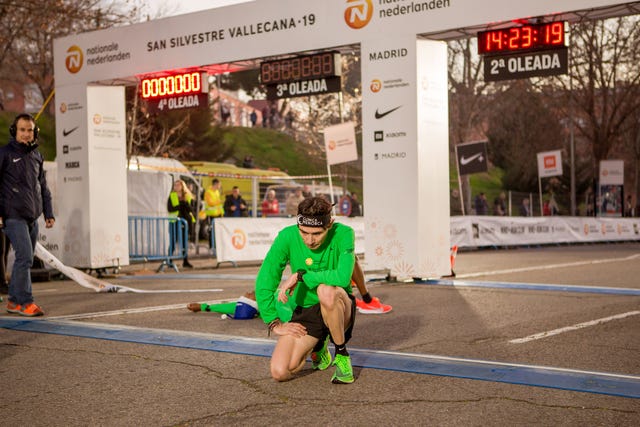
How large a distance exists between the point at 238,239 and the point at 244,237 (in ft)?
0.79

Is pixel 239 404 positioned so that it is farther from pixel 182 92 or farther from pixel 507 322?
pixel 182 92

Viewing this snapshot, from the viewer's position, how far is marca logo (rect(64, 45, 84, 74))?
55.0 feet

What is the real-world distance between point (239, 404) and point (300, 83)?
33.2 feet

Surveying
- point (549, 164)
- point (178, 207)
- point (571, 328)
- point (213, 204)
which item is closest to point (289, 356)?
point (571, 328)

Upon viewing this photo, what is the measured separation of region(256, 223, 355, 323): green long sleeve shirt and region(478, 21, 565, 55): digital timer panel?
24.2 feet

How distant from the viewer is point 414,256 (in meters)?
12.6

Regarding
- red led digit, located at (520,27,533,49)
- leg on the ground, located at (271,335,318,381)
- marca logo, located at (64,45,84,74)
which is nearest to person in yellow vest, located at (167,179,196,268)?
marca logo, located at (64,45,84,74)

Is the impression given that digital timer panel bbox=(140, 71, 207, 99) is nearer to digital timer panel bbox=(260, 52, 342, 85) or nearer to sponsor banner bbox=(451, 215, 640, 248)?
digital timer panel bbox=(260, 52, 342, 85)

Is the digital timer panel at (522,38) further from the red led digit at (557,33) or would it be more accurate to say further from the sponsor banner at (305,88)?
the sponsor banner at (305,88)

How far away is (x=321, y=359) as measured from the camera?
586 cm

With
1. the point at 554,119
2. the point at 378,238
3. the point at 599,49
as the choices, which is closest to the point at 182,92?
the point at 378,238

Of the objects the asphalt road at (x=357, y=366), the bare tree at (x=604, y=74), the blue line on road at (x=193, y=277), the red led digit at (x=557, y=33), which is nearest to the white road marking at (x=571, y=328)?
the asphalt road at (x=357, y=366)

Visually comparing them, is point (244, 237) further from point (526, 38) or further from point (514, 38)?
point (526, 38)

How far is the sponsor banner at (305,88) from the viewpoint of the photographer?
14.0m
